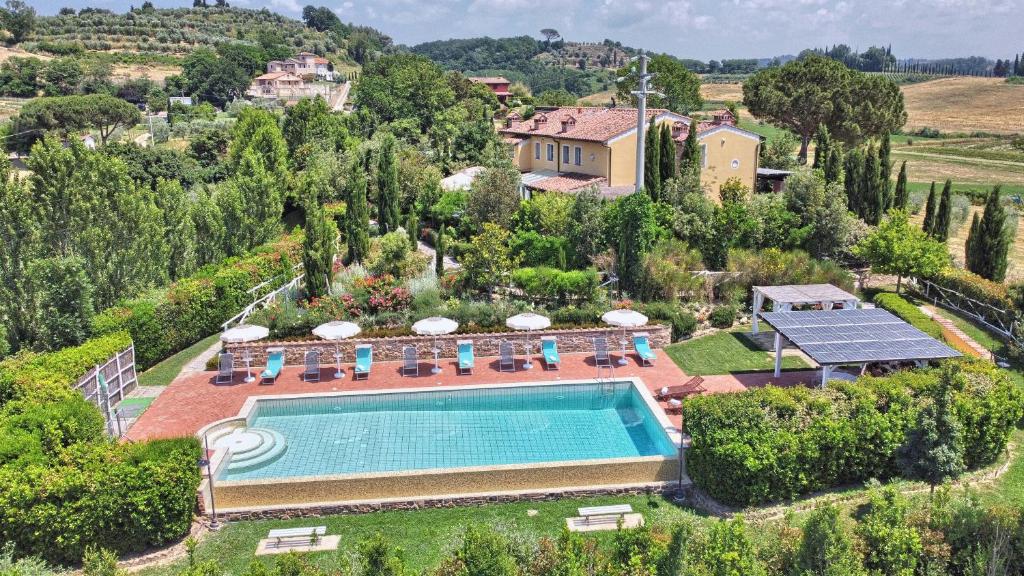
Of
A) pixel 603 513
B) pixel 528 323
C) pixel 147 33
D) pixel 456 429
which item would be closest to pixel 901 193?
pixel 528 323

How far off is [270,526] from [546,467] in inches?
238

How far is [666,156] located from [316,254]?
18381mm

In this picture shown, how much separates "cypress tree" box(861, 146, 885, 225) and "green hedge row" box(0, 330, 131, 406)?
3439cm

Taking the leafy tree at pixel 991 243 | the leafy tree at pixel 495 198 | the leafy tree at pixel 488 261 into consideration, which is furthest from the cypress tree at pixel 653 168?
the leafy tree at pixel 991 243

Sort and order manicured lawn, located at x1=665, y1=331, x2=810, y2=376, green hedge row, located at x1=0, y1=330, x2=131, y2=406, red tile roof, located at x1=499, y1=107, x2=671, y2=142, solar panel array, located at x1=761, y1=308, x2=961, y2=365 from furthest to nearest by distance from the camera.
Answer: red tile roof, located at x1=499, y1=107, x2=671, y2=142 → manicured lawn, located at x1=665, y1=331, x2=810, y2=376 → solar panel array, located at x1=761, y1=308, x2=961, y2=365 → green hedge row, located at x1=0, y1=330, x2=131, y2=406

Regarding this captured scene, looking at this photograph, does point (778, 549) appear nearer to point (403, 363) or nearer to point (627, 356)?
point (627, 356)

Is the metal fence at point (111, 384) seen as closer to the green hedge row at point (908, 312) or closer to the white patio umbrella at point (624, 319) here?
the white patio umbrella at point (624, 319)

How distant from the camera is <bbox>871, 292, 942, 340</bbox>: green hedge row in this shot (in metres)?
Result: 23.0

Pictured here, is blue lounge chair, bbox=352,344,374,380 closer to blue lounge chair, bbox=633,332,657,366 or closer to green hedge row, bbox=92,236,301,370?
green hedge row, bbox=92,236,301,370

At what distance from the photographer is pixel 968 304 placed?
84.3 feet

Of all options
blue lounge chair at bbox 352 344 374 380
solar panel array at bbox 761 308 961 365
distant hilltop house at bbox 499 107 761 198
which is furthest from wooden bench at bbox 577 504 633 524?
distant hilltop house at bbox 499 107 761 198

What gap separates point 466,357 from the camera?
22984mm

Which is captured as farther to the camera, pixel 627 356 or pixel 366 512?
pixel 627 356

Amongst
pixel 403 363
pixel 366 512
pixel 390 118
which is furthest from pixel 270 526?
pixel 390 118
